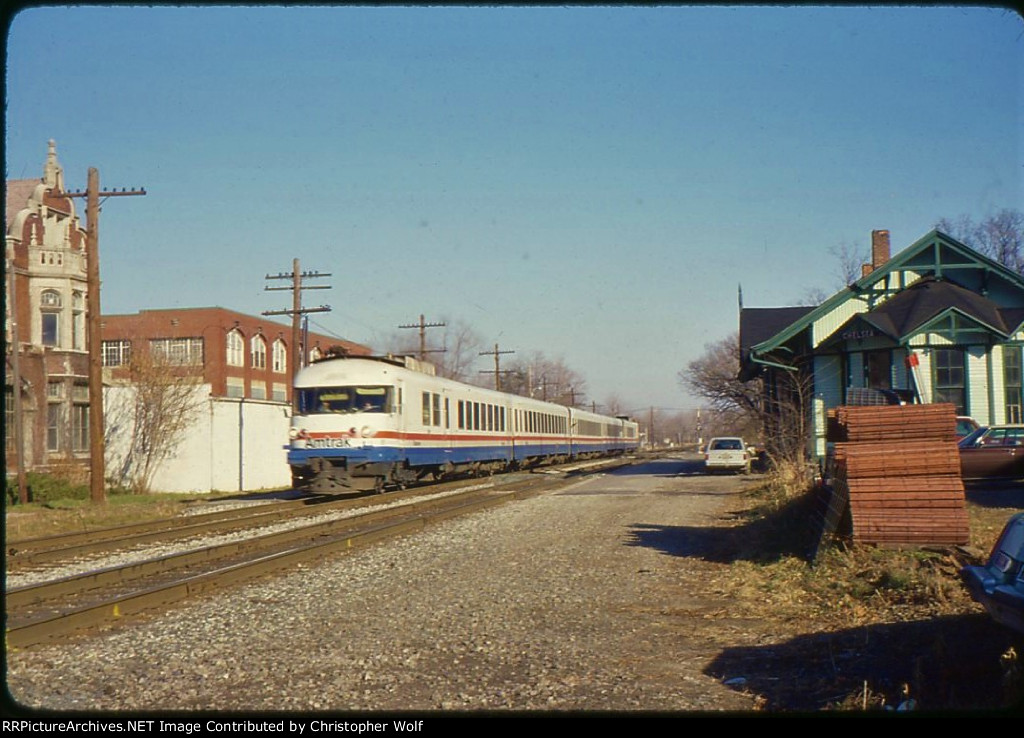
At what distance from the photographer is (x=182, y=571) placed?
11.4m

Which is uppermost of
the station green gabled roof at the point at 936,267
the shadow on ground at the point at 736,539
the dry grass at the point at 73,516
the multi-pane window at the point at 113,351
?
the multi-pane window at the point at 113,351

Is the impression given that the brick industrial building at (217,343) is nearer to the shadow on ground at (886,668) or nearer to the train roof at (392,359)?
the train roof at (392,359)

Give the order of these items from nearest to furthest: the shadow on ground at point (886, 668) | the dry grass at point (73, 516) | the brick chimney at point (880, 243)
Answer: the shadow on ground at point (886, 668), the dry grass at point (73, 516), the brick chimney at point (880, 243)

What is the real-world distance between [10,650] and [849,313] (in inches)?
919

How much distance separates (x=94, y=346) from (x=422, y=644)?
709 inches

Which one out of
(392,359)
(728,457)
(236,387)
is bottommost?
(728,457)

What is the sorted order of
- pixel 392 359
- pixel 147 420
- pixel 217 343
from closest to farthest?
pixel 392 359 → pixel 147 420 → pixel 217 343

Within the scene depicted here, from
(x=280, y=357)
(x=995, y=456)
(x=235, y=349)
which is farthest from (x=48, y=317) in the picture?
(x=280, y=357)

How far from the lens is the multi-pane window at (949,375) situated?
2366 cm

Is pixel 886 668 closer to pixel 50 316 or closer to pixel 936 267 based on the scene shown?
pixel 936 267

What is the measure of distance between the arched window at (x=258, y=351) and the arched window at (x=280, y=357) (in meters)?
1.55

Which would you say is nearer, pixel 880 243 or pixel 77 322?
pixel 880 243

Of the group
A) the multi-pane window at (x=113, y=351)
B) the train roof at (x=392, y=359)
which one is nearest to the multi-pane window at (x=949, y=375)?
the train roof at (x=392, y=359)

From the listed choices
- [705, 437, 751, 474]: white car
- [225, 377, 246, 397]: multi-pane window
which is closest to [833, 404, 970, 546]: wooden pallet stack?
[705, 437, 751, 474]: white car
